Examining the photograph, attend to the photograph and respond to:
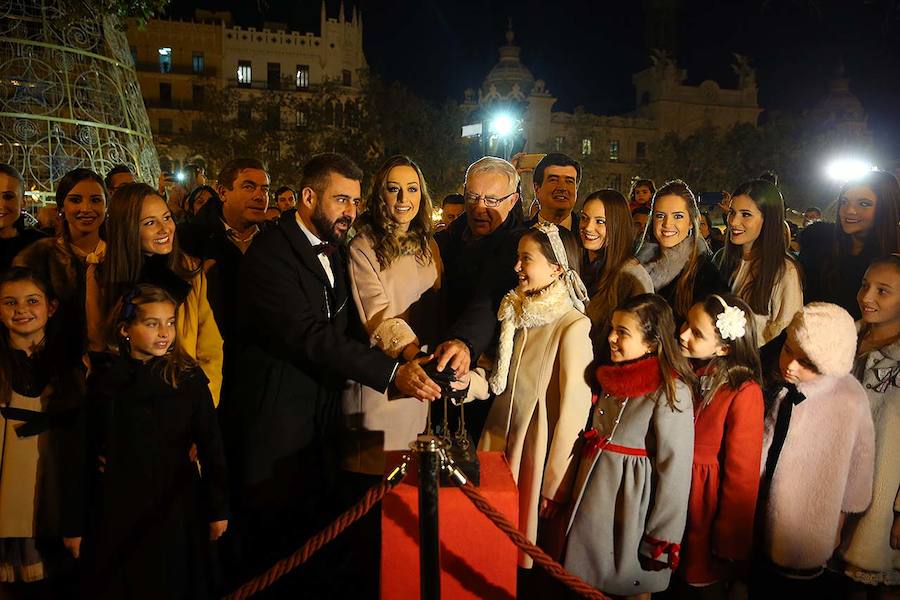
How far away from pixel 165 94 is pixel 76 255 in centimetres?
5041

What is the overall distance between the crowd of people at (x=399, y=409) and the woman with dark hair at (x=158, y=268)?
0.05 ft

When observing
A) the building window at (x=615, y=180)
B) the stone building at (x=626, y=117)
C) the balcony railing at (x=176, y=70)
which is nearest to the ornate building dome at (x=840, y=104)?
the stone building at (x=626, y=117)

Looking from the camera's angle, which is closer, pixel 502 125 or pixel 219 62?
pixel 502 125

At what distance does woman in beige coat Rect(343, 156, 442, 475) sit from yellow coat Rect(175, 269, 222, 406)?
40.0 inches

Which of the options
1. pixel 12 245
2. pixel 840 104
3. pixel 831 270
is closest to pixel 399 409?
pixel 12 245

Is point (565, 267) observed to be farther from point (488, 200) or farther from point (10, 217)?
point (10, 217)

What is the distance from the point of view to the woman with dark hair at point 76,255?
13.6ft

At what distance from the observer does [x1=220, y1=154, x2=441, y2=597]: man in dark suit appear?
389 centimetres

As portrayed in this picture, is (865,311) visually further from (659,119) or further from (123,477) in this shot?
(659,119)

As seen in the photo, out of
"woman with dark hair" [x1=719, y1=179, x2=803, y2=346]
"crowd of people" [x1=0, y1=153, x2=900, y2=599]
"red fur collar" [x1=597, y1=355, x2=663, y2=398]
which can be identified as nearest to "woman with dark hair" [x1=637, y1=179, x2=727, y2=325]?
"woman with dark hair" [x1=719, y1=179, x2=803, y2=346]

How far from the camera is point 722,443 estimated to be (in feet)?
13.1

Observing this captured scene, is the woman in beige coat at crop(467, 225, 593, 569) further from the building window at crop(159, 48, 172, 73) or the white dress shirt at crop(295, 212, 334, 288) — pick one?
the building window at crop(159, 48, 172, 73)

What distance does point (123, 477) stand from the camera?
3.66 m

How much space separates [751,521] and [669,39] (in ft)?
246
